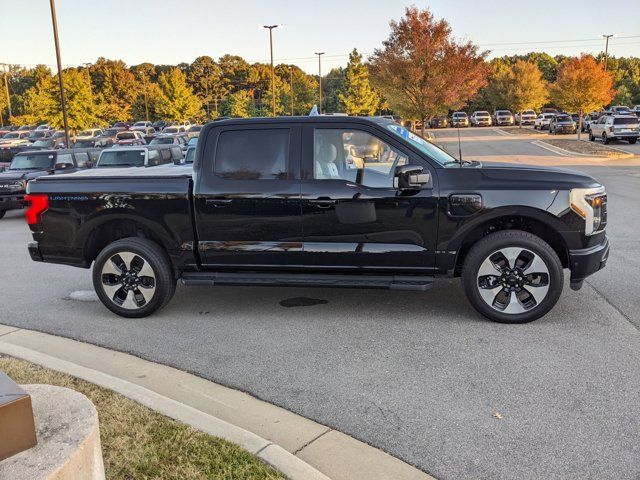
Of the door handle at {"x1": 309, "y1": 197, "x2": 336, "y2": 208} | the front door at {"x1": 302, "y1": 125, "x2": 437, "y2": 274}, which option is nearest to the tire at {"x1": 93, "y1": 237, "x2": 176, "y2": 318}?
the front door at {"x1": 302, "y1": 125, "x2": 437, "y2": 274}

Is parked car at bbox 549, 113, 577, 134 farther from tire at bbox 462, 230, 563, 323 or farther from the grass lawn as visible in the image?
the grass lawn

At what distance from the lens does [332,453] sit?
3.26 meters

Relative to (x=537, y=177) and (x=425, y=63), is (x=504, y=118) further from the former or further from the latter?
(x=537, y=177)

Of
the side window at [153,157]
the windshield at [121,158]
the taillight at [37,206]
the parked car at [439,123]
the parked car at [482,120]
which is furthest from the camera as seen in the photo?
the parked car at [482,120]

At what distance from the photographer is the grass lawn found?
2.99 meters

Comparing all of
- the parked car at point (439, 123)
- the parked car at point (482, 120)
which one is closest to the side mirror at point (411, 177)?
the parked car at point (439, 123)

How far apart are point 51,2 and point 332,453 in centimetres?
2675

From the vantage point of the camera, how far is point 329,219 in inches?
209

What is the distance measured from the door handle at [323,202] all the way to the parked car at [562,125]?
140 feet

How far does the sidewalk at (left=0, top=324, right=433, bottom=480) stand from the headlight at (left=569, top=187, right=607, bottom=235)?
304cm

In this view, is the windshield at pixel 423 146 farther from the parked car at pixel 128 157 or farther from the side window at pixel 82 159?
the side window at pixel 82 159

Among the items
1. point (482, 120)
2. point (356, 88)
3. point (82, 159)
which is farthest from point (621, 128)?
point (482, 120)

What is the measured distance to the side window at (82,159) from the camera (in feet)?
49.6

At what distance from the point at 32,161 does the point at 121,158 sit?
7.76 feet
